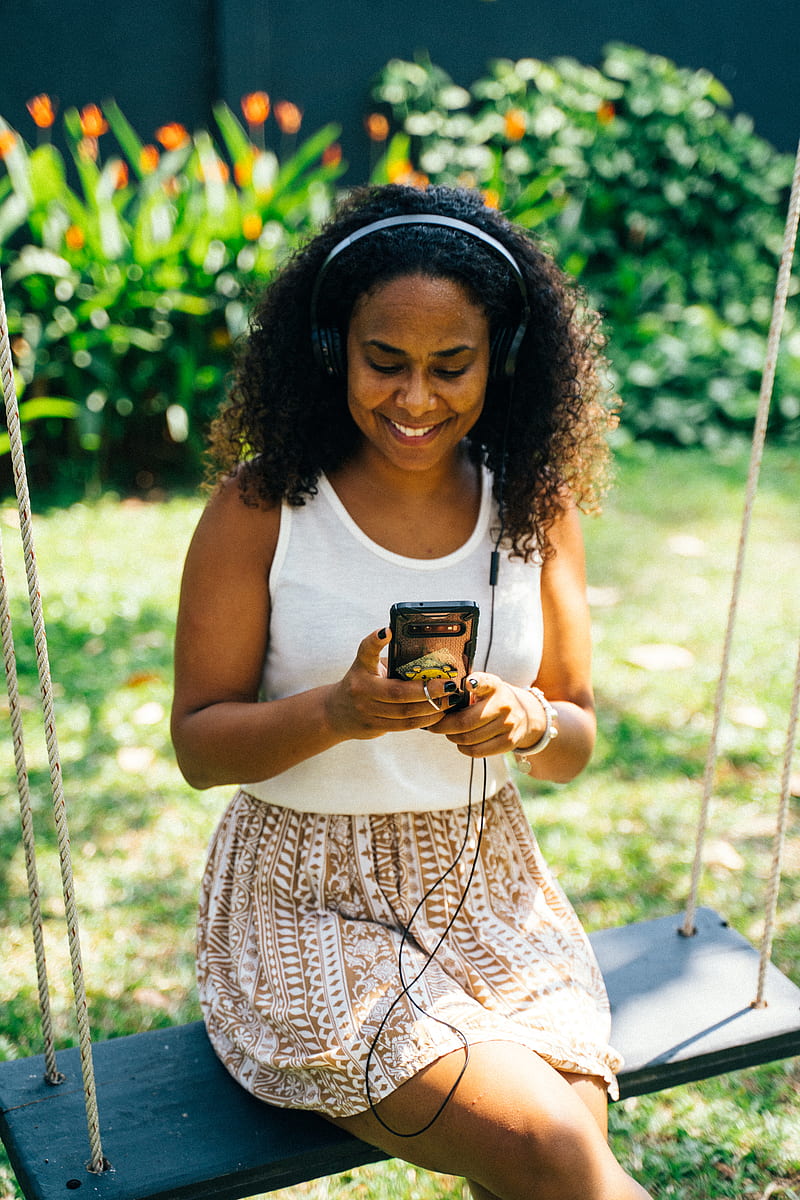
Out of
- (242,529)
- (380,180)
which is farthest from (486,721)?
(380,180)

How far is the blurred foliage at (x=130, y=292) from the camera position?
Result: 16.5 feet

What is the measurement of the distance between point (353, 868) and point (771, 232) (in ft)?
21.6

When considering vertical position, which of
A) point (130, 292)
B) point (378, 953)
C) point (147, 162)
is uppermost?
point (147, 162)

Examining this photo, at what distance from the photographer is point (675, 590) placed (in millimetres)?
4578

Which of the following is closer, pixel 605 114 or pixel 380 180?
pixel 380 180

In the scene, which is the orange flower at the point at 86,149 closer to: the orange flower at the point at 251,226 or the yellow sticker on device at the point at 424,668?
the orange flower at the point at 251,226

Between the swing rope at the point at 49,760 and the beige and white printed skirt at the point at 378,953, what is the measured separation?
0.86 feet

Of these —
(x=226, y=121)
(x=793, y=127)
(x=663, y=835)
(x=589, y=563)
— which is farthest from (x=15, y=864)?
(x=793, y=127)

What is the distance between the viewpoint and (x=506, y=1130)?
152 cm

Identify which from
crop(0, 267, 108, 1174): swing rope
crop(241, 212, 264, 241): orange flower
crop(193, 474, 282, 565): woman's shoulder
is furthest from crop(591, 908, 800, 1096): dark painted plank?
crop(241, 212, 264, 241): orange flower

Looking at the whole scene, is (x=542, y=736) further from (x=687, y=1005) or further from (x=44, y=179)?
(x=44, y=179)

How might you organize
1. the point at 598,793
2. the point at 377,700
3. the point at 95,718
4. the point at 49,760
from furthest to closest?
the point at 95,718
the point at 598,793
the point at 377,700
the point at 49,760

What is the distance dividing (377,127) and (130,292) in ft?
6.97

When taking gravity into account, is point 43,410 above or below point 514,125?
below
